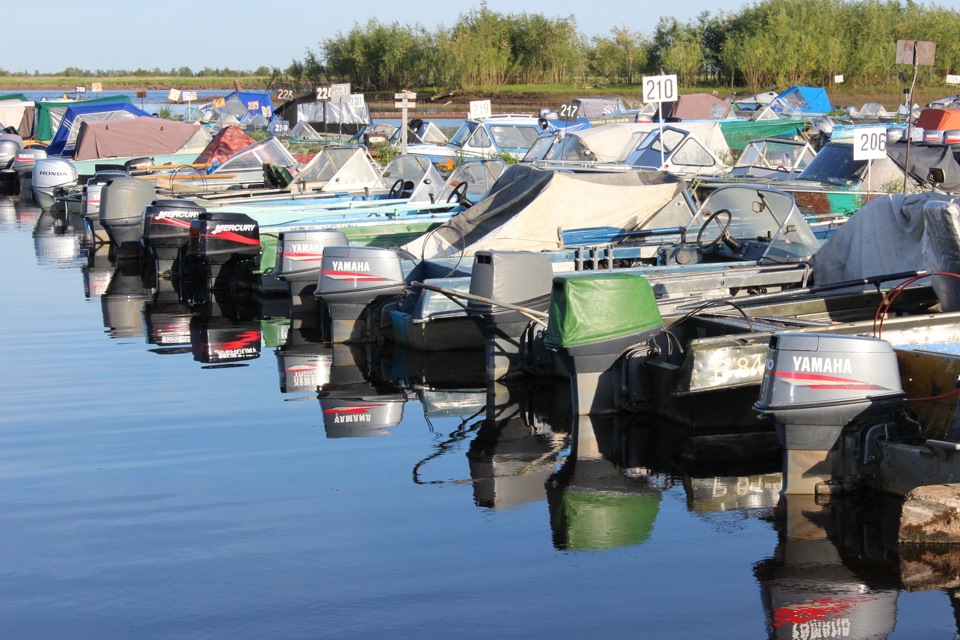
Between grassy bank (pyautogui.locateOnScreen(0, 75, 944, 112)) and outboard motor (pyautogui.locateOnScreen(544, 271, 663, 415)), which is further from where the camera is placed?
grassy bank (pyautogui.locateOnScreen(0, 75, 944, 112))

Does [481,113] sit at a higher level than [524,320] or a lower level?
higher

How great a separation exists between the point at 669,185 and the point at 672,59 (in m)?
65.2

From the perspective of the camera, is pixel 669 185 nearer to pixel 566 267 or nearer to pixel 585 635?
pixel 566 267

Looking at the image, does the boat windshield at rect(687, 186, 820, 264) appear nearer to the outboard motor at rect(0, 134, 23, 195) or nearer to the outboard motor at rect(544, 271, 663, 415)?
the outboard motor at rect(544, 271, 663, 415)

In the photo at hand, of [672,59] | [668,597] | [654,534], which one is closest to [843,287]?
[654,534]

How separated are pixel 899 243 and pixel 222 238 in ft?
30.4

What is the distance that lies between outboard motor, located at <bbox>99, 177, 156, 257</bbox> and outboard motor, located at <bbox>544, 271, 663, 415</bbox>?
1310 cm

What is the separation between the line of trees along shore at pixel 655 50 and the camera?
70.9m

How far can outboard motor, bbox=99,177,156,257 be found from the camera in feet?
66.5

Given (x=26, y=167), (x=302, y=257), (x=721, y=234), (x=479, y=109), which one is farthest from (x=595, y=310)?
(x=26, y=167)

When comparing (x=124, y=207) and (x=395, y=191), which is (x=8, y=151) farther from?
(x=395, y=191)

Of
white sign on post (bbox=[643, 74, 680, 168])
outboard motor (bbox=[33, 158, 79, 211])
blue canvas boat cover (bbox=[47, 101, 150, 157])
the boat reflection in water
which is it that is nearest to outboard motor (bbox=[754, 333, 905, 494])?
the boat reflection in water

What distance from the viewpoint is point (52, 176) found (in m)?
30.8

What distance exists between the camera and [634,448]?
875 cm
